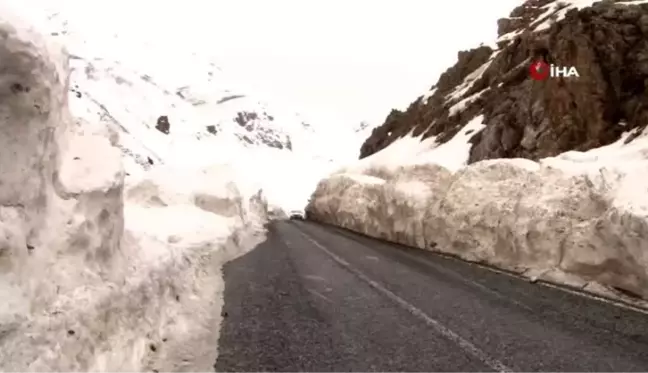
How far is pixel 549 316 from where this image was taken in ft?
27.5

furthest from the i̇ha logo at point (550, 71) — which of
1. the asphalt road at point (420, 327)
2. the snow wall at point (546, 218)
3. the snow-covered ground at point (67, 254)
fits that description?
the snow-covered ground at point (67, 254)

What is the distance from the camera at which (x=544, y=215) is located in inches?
516

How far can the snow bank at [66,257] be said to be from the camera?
430cm

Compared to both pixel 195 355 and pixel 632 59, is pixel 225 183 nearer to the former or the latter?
pixel 195 355

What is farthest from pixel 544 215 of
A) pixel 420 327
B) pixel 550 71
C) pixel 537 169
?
pixel 550 71

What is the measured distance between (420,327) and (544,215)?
6.83m

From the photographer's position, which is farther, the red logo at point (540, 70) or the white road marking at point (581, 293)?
the red logo at point (540, 70)

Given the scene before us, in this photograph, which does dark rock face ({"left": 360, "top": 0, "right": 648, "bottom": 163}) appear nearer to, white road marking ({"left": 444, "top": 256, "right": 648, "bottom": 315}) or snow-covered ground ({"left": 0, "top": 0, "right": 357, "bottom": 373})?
white road marking ({"left": 444, "top": 256, "right": 648, "bottom": 315})

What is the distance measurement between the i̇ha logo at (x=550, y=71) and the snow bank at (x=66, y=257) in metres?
28.5

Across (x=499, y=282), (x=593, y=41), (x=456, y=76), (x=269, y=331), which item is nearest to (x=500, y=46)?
(x=456, y=76)

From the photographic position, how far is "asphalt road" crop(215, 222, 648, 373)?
6188 millimetres

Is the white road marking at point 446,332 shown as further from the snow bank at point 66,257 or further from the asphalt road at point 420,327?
the snow bank at point 66,257

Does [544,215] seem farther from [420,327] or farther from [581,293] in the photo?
[420,327]

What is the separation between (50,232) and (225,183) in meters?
22.5
